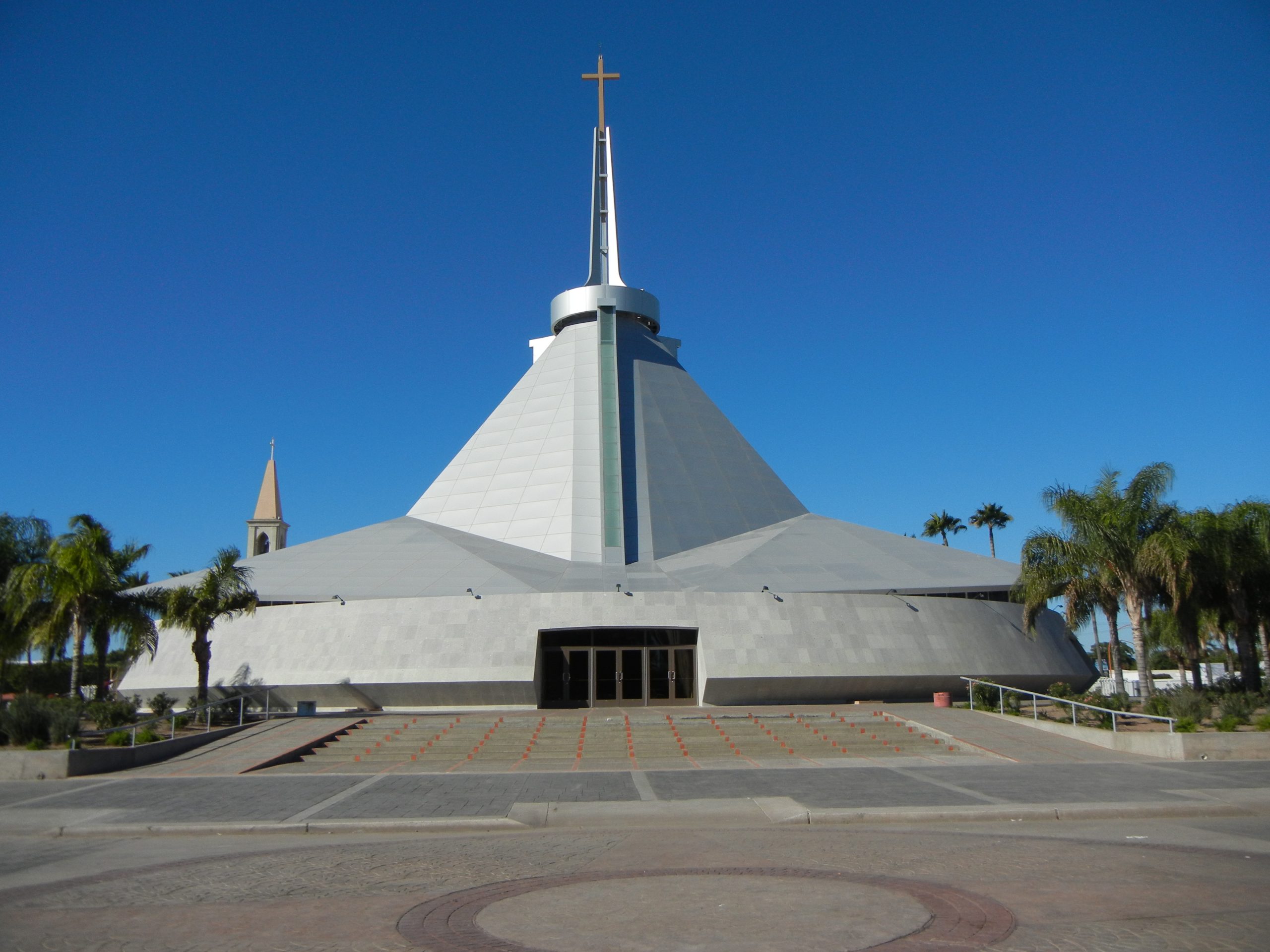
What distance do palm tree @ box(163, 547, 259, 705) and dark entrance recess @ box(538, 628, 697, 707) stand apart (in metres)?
8.78

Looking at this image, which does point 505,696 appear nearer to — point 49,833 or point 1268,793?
point 49,833

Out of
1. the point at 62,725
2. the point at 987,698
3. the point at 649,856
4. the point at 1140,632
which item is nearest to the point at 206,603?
the point at 62,725

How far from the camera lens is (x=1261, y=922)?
268 inches

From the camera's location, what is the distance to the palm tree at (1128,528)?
25281 millimetres

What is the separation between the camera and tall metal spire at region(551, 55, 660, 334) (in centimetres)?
4553

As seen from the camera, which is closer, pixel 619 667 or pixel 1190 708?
pixel 1190 708

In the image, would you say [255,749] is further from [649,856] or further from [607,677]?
[649,856]

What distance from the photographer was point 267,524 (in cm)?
7488

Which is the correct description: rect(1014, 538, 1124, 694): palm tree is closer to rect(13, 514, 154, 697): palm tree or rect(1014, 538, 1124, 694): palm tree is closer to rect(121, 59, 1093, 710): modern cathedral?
rect(121, 59, 1093, 710): modern cathedral

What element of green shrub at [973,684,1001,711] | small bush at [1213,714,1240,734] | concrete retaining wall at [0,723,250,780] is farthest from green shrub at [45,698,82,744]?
small bush at [1213,714,1240,734]

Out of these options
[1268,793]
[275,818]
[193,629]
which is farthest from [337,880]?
[193,629]

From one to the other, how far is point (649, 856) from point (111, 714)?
19331 millimetres

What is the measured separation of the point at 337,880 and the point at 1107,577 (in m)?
22.5

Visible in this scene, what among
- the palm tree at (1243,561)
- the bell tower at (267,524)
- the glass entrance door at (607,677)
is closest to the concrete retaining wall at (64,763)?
the glass entrance door at (607,677)
